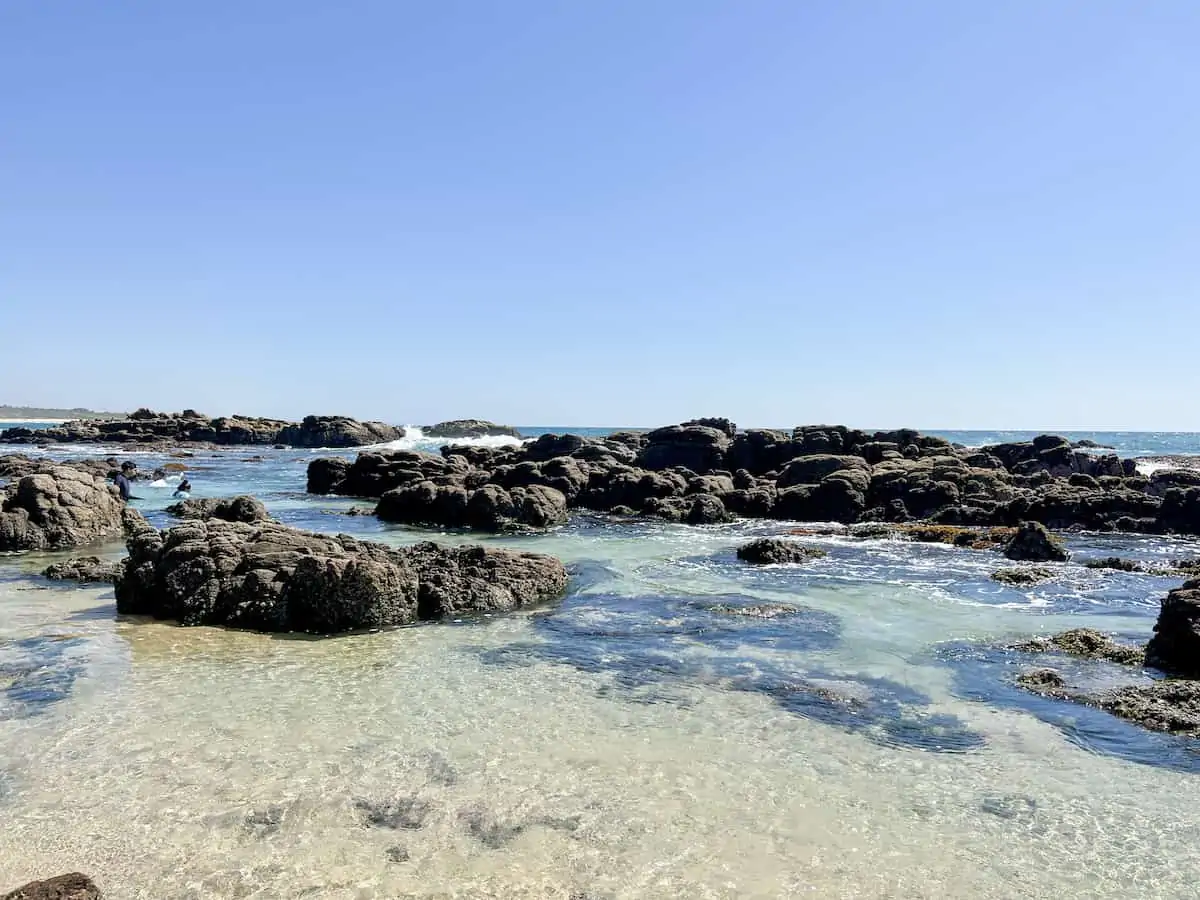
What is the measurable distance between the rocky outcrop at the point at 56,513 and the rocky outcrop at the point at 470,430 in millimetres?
112109

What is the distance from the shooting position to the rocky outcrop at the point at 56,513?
22.2m

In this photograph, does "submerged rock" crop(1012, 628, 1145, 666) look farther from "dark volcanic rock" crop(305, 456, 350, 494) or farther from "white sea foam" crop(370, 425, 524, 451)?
"white sea foam" crop(370, 425, 524, 451)

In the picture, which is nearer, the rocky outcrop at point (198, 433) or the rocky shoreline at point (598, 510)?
the rocky shoreline at point (598, 510)

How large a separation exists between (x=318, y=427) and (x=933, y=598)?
3682 inches

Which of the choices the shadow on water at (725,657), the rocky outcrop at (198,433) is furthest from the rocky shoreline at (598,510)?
the rocky outcrop at (198,433)

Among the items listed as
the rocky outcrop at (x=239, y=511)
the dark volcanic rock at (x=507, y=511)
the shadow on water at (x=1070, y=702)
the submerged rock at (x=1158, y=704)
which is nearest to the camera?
the shadow on water at (x=1070, y=702)

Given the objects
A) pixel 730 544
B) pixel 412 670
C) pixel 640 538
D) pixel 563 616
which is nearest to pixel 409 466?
pixel 640 538

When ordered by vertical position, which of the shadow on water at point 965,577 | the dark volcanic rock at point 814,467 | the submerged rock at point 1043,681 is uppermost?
the dark volcanic rock at point 814,467

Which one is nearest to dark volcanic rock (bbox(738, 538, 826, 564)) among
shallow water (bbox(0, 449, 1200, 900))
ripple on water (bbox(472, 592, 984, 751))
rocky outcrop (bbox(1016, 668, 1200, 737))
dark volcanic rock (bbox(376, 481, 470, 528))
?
ripple on water (bbox(472, 592, 984, 751))

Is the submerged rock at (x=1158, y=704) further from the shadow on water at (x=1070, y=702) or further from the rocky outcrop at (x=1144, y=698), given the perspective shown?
the shadow on water at (x=1070, y=702)

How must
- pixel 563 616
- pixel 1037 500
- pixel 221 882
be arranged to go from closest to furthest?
1. pixel 221 882
2. pixel 563 616
3. pixel 1037 500

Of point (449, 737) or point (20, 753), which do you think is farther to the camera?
point (449, 737)

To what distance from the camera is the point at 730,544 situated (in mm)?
27094

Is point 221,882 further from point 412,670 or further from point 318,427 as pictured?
point 318,427
